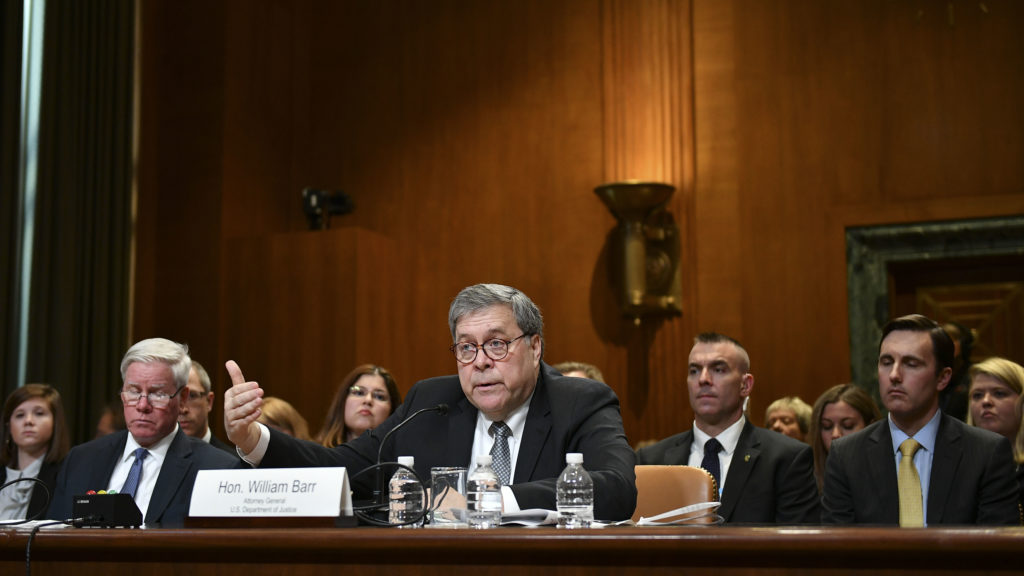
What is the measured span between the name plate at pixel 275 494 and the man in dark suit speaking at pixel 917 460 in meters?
2.09

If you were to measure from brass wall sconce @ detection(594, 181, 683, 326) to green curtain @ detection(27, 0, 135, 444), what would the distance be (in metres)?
2.96

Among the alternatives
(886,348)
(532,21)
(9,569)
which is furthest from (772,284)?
(9,569)

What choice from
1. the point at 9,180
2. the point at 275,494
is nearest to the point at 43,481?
the point at 9,180

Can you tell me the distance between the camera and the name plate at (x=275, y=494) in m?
2.14

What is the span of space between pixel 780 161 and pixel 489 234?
1.91 metres

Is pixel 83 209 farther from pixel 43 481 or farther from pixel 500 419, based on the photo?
pixel 500 419

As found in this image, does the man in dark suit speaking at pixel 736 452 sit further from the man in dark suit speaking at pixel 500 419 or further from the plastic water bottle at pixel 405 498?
the plastic water bottle at pixel 405 498

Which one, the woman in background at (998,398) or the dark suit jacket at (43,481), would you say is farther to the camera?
the woman in background at (998,398)

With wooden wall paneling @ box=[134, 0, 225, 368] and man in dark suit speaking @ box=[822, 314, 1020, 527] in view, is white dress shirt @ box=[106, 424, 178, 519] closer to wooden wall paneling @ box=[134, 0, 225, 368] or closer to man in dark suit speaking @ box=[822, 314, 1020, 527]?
man in dark suit speaking @ box=[822, 314, 1020, 527]

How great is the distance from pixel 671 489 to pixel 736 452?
3.68 ft

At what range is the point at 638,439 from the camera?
6965mm

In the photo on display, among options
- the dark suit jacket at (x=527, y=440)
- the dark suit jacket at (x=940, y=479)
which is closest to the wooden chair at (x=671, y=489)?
the dark suit jacket at (x=527, y=440)

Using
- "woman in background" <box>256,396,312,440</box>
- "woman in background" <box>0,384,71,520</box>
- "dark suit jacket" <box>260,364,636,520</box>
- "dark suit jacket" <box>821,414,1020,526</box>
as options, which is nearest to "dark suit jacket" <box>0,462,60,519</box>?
"woman in background" <box>0,384,71,520</box>

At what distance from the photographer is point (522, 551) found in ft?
6.07
